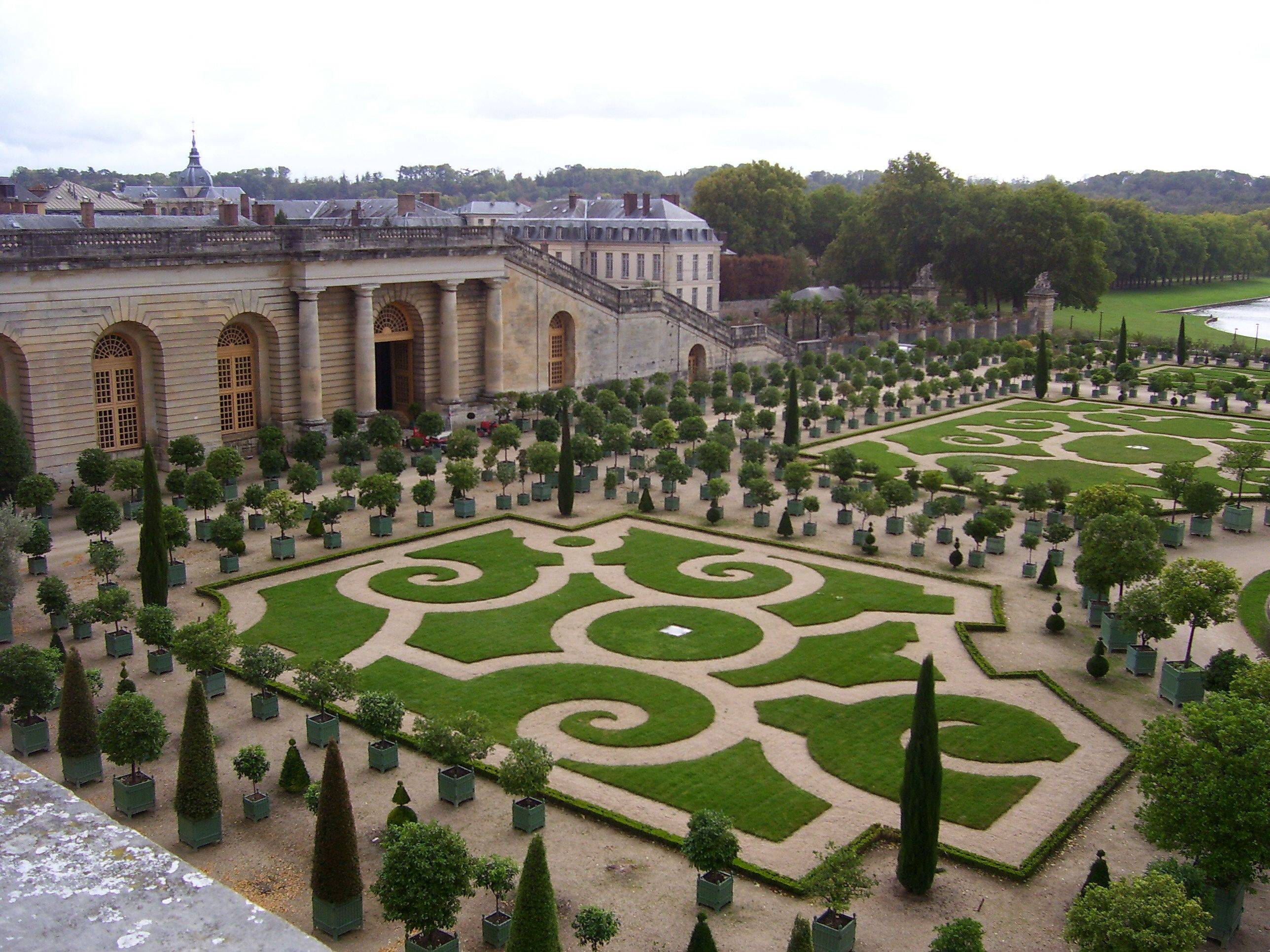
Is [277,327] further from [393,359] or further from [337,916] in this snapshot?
[337,916]

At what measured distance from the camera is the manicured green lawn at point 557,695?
29281mm

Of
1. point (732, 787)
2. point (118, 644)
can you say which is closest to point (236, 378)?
point (118, 644)

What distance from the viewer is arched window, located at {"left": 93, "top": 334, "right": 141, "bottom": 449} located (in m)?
51.2

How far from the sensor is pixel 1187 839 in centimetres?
2139

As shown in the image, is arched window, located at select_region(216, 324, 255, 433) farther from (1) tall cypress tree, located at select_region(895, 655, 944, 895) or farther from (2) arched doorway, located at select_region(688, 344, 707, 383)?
(1) tall cypress tree, located at select_region(895, 655, 944, 895)

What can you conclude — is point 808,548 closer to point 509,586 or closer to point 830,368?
point 509,586

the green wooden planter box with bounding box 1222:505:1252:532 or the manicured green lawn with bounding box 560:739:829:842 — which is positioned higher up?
the green wooden planter box with bounding box 1222:505:1252:532

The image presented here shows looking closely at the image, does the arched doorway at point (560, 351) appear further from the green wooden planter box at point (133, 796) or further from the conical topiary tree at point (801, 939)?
the conical topiary tree at point (801, 939)

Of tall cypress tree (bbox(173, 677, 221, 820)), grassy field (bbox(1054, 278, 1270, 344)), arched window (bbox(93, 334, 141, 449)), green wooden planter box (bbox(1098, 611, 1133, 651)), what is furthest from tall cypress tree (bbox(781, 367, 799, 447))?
grassy field (bbox(1054, 278, 1270, 344))

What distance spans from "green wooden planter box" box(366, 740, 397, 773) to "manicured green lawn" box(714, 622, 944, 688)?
9.30m

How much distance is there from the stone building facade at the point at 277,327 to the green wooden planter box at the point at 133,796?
27.1 m

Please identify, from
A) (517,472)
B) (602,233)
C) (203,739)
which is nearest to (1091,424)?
(517,472)

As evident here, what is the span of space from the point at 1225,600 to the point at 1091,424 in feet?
133

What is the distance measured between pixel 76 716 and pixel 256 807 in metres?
4.51
